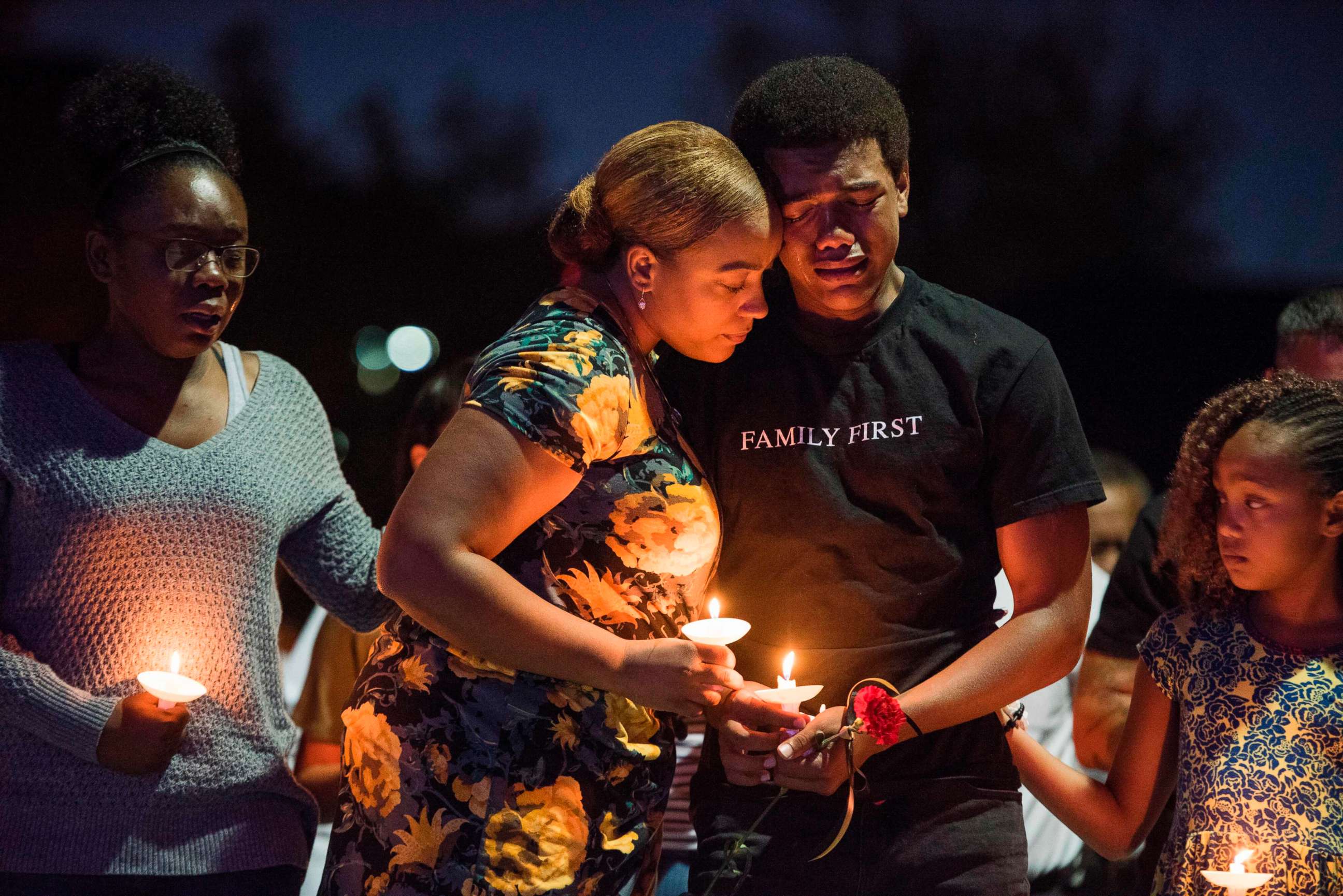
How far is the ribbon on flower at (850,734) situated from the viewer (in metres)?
2.09

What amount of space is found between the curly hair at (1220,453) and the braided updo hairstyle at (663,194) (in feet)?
3.53

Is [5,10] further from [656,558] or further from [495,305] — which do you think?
[656,558]

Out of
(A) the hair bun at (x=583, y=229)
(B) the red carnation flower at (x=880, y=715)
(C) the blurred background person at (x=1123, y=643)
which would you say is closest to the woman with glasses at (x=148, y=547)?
(A) the hair bun at (x=583, y=229)

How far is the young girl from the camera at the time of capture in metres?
2.36

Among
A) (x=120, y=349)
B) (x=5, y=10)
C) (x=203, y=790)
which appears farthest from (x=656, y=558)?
(x=5, y=10)

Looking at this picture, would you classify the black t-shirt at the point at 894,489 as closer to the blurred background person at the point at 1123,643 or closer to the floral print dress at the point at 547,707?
the floral print dress at the point at 547,707

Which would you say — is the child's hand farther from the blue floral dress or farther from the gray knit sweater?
the blue floral dress

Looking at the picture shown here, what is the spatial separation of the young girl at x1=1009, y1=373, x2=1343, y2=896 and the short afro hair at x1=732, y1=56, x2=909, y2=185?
896mm

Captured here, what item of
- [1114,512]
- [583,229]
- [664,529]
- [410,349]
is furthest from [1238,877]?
[410,349]

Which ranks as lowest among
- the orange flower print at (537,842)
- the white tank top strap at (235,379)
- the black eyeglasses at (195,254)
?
the orange flower print at (537,842)

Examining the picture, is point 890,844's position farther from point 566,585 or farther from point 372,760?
point 372,760

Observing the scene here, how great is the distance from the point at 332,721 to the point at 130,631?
4.57ft

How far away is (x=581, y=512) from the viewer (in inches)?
83.8

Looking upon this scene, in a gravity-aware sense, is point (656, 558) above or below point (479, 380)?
below
